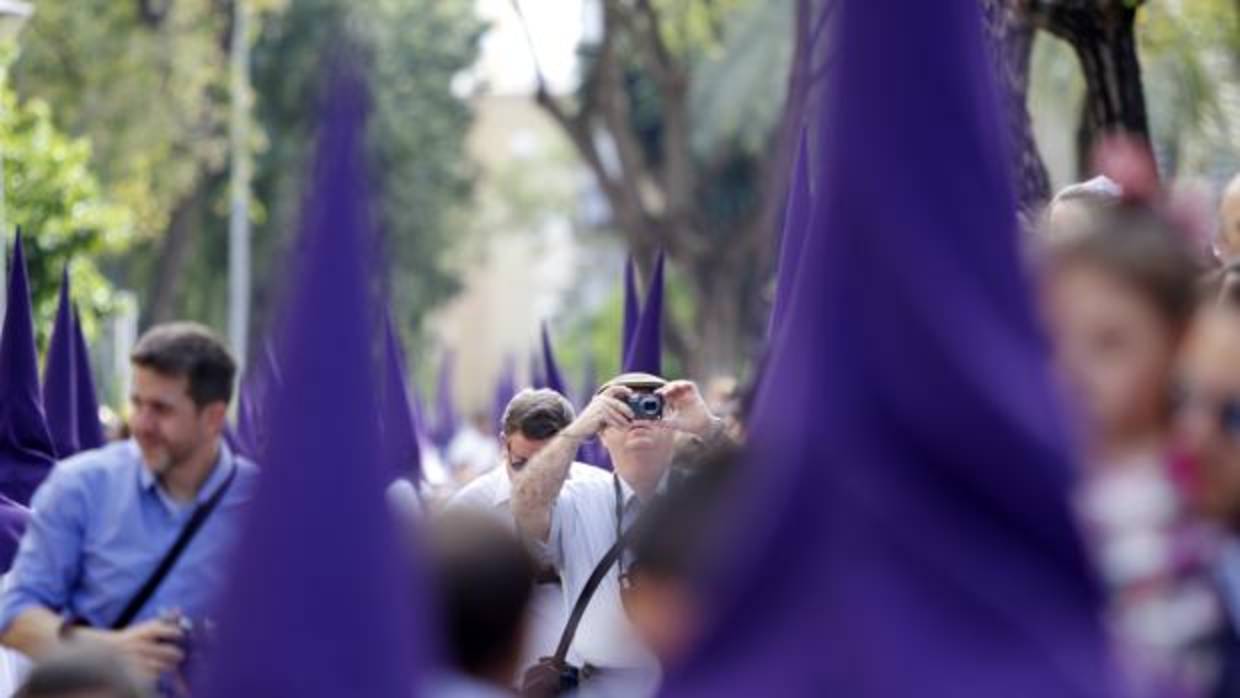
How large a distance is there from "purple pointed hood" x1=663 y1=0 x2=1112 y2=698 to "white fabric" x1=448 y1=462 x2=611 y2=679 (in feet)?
14.3

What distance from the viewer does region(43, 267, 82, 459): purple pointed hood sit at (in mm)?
11602

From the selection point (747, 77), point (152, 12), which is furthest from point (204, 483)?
point (747, 77)

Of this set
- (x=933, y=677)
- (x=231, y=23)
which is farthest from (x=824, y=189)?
(x=231, y=23)

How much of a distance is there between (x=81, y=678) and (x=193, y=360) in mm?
2017

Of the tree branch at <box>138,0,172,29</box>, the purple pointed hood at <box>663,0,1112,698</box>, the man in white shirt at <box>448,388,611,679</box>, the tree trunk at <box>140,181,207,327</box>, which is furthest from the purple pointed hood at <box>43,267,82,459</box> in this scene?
the tree trunk at <box>140,181,207,327</box>

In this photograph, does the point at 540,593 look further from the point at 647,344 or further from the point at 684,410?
the point at 647,344

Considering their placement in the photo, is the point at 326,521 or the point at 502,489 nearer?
the point at 326,521

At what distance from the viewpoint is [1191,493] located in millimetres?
4832

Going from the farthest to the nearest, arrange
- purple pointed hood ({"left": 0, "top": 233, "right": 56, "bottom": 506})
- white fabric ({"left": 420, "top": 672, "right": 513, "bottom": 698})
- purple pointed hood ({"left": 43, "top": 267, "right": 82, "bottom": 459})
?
purple pointed hood ({"left": 43, "top": 267, "right": 82, "bottom": 459}) → purple pointed hood ({"left": 0, "top": 233, "right": 56, "bottom": 506}) → white fabric ({"left": 420, "top": 672, "right": 513, "bottom": 698})

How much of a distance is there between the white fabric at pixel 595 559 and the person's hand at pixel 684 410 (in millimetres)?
261

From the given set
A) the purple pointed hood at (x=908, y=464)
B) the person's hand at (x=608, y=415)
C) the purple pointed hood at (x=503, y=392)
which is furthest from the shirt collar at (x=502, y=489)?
the purple pointed hood at (x=503, y=392)

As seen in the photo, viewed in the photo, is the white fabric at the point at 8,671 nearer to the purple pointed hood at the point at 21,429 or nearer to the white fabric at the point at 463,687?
the purple pointed hood at the point at 21,429

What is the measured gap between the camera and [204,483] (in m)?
7.32

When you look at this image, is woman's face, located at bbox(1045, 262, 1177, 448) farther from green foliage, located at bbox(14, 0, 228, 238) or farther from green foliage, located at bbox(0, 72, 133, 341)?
green foliage, located at bbox(14, 0, 228, 238)
